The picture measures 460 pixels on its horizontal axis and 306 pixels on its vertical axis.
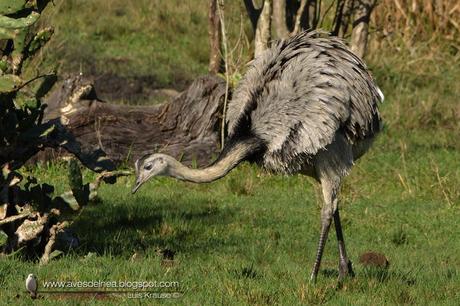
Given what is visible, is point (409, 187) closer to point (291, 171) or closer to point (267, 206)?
point (267, 206)

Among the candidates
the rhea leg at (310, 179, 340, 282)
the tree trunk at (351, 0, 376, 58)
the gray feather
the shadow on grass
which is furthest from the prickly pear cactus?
the tree trunk at (351, 0, 376, 58)

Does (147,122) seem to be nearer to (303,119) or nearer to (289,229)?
(289,229)

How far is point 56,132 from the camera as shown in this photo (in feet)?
28.5

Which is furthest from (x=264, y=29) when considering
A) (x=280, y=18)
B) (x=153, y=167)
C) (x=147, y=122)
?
(x=153, y=167)

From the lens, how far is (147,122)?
43.3ft

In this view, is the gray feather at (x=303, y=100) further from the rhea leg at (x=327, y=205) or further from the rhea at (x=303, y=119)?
the rhea leg at (x=327, y=205)

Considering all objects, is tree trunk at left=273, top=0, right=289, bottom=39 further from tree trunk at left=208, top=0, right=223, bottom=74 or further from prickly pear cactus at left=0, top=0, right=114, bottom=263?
prickly pear cactus at left=0, top=0, right=114, bottom=263

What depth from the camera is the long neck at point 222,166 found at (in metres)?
8.32

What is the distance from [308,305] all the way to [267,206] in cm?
448

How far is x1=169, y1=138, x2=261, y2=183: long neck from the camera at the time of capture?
27.3ft

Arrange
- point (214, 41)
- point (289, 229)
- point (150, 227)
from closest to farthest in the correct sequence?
point (150, 227) < point (289, 229) < point (214, 41)

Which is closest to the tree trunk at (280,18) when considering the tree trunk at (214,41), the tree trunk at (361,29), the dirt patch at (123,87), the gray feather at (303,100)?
the tree trunk at (361,29)

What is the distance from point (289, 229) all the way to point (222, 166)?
2.51 metres

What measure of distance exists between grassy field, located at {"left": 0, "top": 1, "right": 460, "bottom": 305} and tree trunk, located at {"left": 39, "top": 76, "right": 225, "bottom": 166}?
46 centimetres
